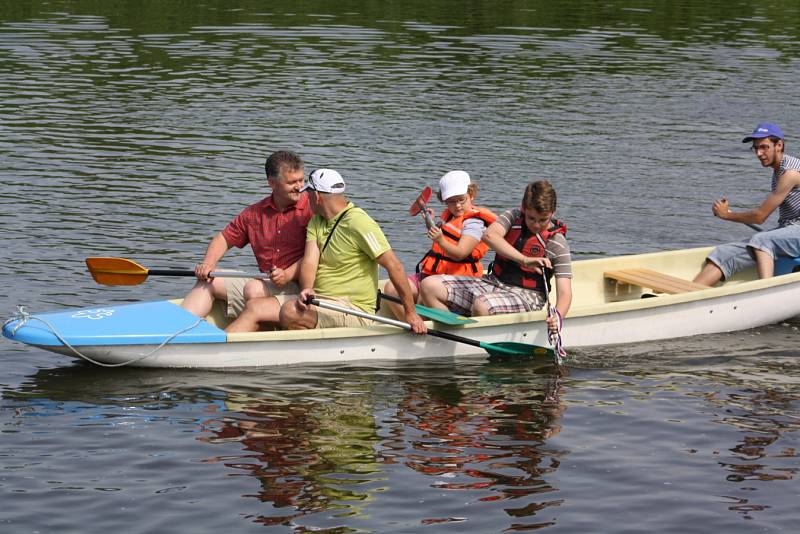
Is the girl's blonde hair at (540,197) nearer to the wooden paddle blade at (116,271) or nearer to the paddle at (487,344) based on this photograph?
the paddle at (487,344)

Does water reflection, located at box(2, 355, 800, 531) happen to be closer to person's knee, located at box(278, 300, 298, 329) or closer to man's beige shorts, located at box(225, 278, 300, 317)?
person's knee, located at box(278, 300, 298, 329)

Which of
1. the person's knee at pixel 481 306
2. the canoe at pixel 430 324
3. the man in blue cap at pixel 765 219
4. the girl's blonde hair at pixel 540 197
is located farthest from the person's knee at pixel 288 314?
the man in blue cap at pixel 765 219

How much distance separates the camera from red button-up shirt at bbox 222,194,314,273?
10.9 metres

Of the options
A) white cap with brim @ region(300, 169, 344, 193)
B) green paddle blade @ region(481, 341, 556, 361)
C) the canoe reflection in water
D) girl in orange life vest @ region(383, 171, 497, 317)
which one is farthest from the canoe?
white cap with brim @ region(300, 169, 344, 193)

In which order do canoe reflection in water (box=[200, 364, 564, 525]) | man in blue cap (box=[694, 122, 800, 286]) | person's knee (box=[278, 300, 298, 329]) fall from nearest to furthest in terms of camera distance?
canoe reflection in water (box=[200, 364, 564, 525])
person's knee (box=[278, 300, 298, 329])
man in blue cap (box=[694, 122, 800, 286])

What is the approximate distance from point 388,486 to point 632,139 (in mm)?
13545

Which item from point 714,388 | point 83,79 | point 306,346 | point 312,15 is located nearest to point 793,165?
point 714,388

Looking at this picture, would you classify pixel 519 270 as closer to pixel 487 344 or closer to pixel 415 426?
pixel 487 344

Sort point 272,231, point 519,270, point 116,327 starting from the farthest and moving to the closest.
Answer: point 519,270, point 272,231, point 116,327

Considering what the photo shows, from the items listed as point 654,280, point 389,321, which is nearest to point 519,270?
point 389,321

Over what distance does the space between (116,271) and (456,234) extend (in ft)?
9.18

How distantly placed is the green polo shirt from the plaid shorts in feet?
2.30

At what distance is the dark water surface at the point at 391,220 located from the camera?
28.0 feet

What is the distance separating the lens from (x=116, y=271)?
1150 cm
